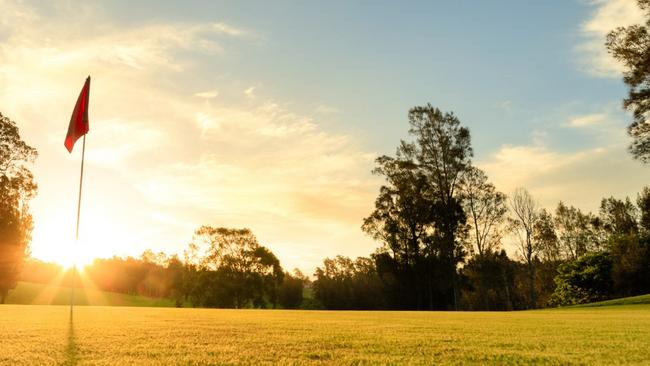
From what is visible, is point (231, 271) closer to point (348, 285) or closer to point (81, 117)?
point (348, 285)

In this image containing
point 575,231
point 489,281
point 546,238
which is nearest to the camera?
point 489,281

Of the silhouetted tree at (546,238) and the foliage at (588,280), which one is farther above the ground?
the silhouetted tree at (546,238)

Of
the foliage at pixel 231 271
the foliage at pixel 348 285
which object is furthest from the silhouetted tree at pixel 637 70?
the foliage at pixel 231 271

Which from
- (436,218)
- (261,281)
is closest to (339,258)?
(261,281)

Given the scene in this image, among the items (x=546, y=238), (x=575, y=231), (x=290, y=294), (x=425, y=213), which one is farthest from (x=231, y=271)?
(x=575, y=231)

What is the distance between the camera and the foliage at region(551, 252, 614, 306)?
2101 inches

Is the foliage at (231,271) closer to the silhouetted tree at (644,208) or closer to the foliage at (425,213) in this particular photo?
the foliage at (425,213)

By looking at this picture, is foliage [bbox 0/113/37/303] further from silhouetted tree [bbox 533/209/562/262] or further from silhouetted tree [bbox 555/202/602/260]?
silhouetted tree [bbox 555/202/602/260]

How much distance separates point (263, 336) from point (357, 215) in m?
45.8

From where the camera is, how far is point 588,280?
5419 cm

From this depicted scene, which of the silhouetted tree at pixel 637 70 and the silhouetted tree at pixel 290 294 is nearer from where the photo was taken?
the silhouetted tree at pixel 637 70

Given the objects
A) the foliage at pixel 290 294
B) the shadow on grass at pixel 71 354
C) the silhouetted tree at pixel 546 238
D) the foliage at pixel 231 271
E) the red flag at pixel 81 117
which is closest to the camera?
the shadow on grass at pixel 71 354

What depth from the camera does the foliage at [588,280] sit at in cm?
5338

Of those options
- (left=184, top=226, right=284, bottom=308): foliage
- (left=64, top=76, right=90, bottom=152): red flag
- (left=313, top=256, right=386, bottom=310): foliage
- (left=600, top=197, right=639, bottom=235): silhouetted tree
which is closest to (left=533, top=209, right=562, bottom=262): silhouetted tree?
(left=600, top=197, right=639, bottom=235): silhouetted tree
